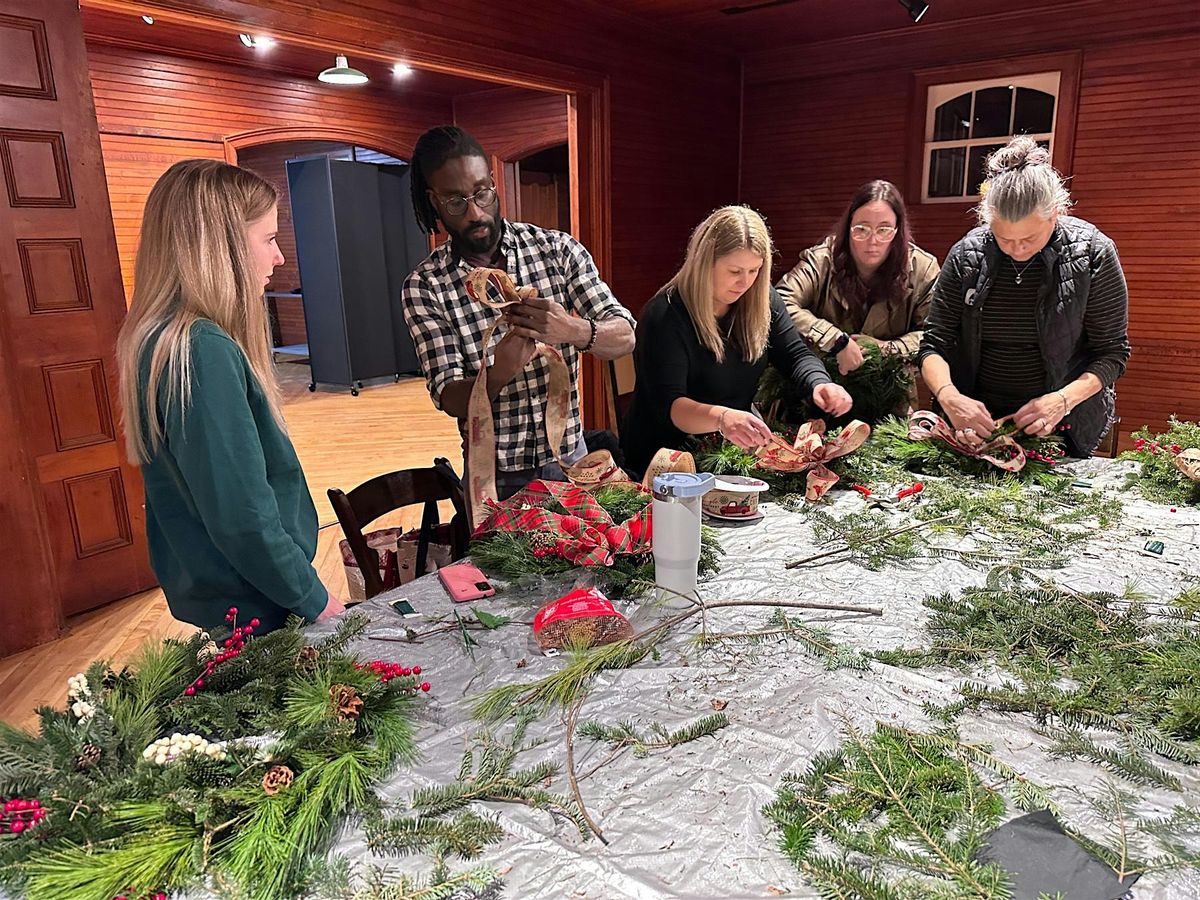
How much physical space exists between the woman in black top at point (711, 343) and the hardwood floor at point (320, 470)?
150 cm

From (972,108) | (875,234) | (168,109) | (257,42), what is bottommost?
(875,234)

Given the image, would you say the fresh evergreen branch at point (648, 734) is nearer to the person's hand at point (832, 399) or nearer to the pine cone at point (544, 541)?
the pine cone at point (544, 541)

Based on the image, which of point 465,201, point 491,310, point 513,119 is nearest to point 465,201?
point 465,201

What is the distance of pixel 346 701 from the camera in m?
1.04

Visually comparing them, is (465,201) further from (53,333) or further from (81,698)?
(53,333)

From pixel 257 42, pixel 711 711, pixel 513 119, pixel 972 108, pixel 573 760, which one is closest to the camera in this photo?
pixel 573 760

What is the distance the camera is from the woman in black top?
2.30m

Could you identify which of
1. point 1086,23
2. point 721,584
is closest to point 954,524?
point 721,584

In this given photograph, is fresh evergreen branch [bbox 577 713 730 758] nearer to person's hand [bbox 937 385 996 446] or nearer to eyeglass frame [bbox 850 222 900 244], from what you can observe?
person's hand [bbox 937 385 996 446]

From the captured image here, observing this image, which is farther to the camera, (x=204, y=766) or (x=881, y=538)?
(x=881, y=538)

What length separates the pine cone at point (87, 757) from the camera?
906 mm

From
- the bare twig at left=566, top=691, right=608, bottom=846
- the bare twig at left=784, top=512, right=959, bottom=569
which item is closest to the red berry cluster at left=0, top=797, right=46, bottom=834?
the bare twig at left=566, top=691, right=608, bottom=846

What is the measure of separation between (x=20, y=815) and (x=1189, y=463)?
7.45 feet

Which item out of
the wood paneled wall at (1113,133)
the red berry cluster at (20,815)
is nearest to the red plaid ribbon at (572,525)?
the red berry cluster at (20,815)
